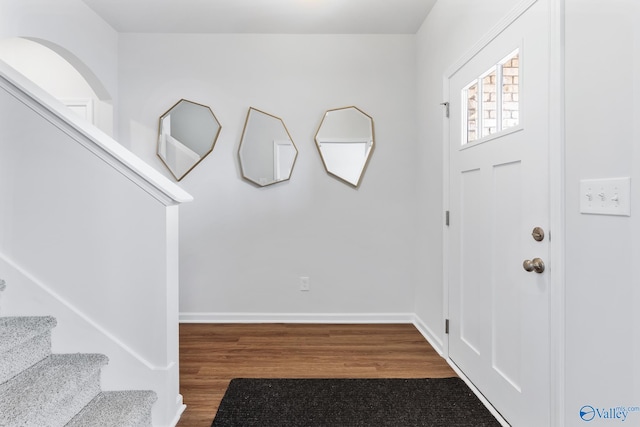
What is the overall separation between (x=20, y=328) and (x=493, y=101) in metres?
2.44

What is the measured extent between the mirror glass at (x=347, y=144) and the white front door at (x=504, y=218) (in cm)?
90

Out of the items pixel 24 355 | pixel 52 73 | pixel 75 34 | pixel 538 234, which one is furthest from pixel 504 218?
pixel 52 73

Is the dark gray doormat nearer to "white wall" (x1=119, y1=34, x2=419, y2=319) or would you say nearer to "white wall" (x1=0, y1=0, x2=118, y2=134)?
"white wall" (x1=119, y1=34, x2=419, y2=319)

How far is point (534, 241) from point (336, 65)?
2.27 m

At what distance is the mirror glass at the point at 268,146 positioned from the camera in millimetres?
3070

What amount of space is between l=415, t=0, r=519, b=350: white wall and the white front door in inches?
7.2

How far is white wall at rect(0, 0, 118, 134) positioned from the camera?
2.18 meters

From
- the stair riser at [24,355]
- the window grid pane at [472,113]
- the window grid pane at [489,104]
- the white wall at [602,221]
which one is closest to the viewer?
the white wall at [602,221]

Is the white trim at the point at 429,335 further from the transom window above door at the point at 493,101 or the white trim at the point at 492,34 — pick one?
the white trim at the point at 492,34

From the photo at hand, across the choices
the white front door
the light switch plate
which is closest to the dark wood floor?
the white front door

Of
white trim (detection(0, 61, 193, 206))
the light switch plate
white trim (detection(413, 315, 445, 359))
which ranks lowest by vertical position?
white trim (detection(413, 315, 445, 359))

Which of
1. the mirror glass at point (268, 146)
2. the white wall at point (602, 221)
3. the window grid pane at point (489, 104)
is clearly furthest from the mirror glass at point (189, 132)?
the white wall at point (602, 221)

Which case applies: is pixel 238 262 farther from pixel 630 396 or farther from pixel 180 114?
pixel 630 396

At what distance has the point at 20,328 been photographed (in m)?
1.50
